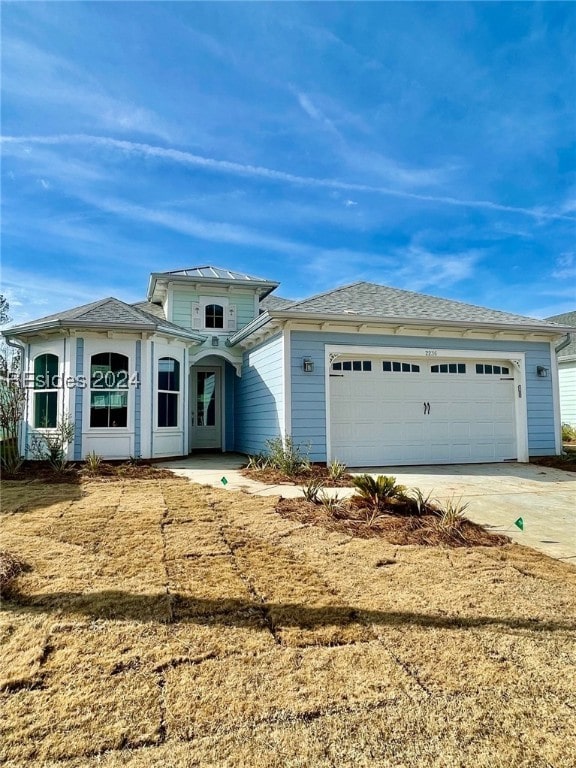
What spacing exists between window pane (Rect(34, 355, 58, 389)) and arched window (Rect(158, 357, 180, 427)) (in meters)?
2.32

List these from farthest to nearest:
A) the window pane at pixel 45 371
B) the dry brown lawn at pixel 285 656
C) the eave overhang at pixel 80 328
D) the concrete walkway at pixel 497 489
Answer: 1. the window pane at pixel 45 371
2. the eave overhang at pixel 80 328
3. the concrete walkway at pixel 497 489
4. the dry brown lawn at pixel 285 656

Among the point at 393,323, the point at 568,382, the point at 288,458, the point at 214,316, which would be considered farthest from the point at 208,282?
the point at 568,382

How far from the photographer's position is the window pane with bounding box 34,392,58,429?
10156 millimetres

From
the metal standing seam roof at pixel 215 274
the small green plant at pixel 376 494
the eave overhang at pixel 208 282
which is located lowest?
the small green plant at pixel 376 494

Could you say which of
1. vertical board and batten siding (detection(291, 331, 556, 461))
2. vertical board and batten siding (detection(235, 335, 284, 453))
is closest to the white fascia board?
vertical board and batten siding (detection(291, 331, 556, 461))

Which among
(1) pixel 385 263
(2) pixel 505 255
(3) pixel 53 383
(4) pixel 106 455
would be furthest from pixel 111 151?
(2) pixel 505 255

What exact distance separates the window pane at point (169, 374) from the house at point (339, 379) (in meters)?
0.03

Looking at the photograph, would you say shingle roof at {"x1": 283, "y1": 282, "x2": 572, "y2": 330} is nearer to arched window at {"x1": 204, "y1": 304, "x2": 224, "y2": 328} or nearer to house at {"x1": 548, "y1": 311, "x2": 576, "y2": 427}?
arched window at {"x1": 204, "y1": 304, "x2": 224, "y2": 328}

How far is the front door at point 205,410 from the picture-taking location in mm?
13688

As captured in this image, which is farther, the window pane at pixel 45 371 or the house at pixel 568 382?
the house at pixel 568 382

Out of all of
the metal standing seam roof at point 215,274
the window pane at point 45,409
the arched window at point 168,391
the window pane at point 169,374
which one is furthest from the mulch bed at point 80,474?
the metal standing seam roof at point 215,274

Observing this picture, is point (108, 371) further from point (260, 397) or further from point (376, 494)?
point (376, 494)

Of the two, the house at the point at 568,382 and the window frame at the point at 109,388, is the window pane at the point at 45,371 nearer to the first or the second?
the window frame at the point at 109,388

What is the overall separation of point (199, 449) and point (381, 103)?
1016cm
